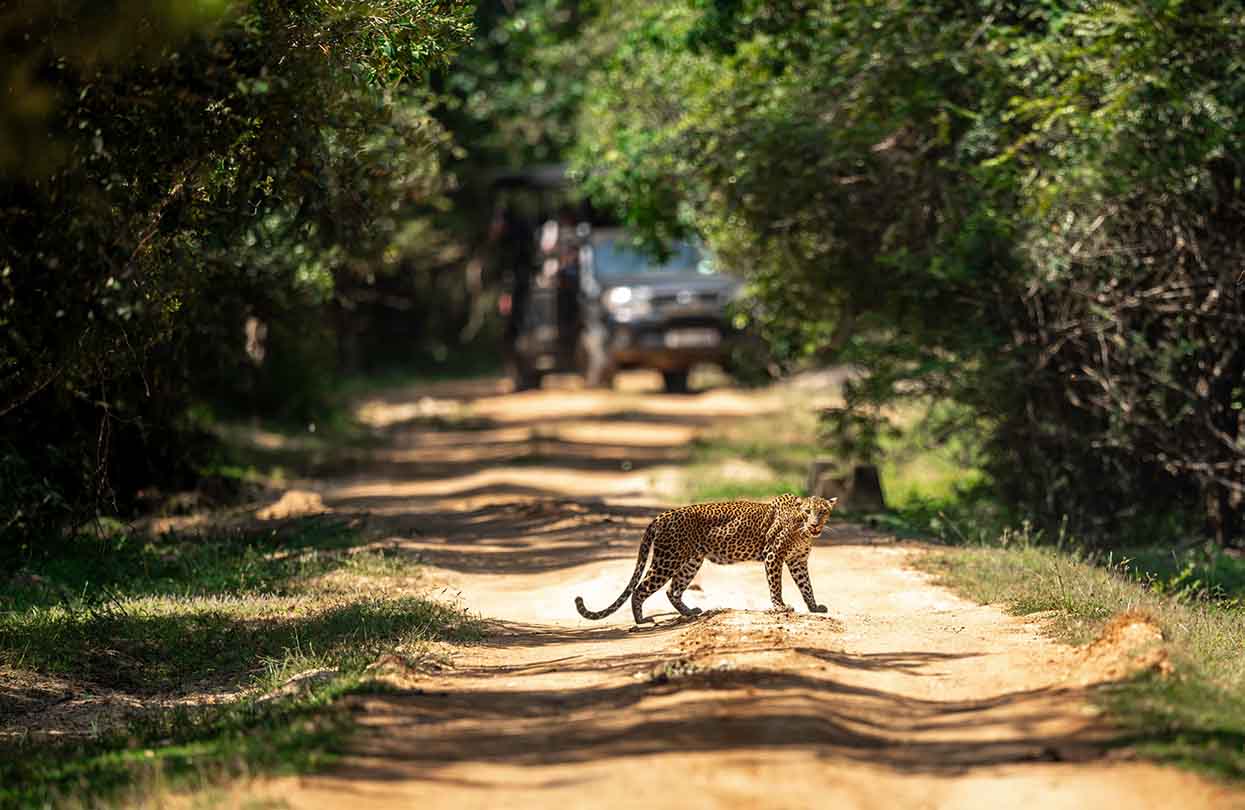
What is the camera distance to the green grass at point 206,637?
7.02 meters

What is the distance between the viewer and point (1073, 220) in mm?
14727

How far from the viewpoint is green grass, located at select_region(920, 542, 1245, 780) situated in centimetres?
661

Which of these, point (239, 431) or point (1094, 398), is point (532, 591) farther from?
point (239, 431)

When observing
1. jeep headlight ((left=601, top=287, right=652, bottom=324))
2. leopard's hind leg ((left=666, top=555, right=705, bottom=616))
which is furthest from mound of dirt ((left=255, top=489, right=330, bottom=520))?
jeep headlight ((left=601, top=287, right=652, bottom=324))

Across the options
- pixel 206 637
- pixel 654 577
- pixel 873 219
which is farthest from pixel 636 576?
pixel 873 219

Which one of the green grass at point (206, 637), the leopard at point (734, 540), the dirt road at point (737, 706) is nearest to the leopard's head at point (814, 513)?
the leopard at point (734, 540)

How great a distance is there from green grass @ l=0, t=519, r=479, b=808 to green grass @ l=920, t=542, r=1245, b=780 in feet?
10.8

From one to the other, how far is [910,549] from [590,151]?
850cm

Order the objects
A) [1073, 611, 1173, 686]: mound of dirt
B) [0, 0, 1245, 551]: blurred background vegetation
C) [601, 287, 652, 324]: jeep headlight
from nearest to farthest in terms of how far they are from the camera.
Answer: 1. [1073, 611, 1173, 686]: mound of dirt
2. [0, 0, 1245, 551]: blurred background vegetation
3. [601, 287, 652, 324]: jeep headlight

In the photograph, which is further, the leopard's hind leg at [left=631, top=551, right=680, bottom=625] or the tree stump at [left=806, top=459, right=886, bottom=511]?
the tree stump at [left=806, top=459, right=886, bottom=511]

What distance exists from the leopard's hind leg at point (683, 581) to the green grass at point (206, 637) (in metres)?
1.23

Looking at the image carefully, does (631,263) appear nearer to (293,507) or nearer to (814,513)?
(293,507)

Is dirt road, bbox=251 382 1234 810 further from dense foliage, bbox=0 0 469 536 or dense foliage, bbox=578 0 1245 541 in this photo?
dense foliage, bbox=578 0 1245 541

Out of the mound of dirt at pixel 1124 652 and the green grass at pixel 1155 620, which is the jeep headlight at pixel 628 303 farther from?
the mound of dirt at pixel 1124 652
